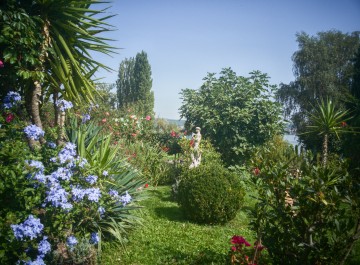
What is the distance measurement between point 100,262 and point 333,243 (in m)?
3.19

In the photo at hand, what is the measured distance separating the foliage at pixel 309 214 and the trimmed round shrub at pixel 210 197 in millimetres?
2317

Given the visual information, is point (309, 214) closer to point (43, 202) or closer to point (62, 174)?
point (62, 174)

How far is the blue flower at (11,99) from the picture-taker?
12.0ft

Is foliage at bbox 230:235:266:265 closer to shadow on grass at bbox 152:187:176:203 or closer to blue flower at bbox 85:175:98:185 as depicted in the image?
blue flower at bbox 85:175:98:185

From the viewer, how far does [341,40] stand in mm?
22766

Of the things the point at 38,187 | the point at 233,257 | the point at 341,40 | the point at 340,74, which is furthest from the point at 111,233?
the point at 341,40

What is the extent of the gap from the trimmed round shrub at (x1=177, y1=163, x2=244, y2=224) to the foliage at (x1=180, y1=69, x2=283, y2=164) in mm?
5626

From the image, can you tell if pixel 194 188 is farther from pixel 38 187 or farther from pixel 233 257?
pixel 38 187

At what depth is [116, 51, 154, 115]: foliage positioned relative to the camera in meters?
38.3

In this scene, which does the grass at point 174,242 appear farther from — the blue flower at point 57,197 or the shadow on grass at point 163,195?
the blue flower at point 57,197

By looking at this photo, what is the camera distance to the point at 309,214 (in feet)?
9.43

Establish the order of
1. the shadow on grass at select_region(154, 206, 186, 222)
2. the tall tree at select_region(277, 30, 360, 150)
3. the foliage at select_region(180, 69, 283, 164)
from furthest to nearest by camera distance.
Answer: the tall tree at select_region(277, 30, 360, 150) → the foliage at select_region(180, 69, 283, 164) → the shadow on grass at select_region(154, 206, 186, 222)

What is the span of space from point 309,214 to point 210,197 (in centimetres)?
282

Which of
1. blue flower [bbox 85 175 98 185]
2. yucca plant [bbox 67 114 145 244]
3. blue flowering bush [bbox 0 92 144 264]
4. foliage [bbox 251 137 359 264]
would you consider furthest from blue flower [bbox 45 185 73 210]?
foliage [bbox 251 137 359 264]
